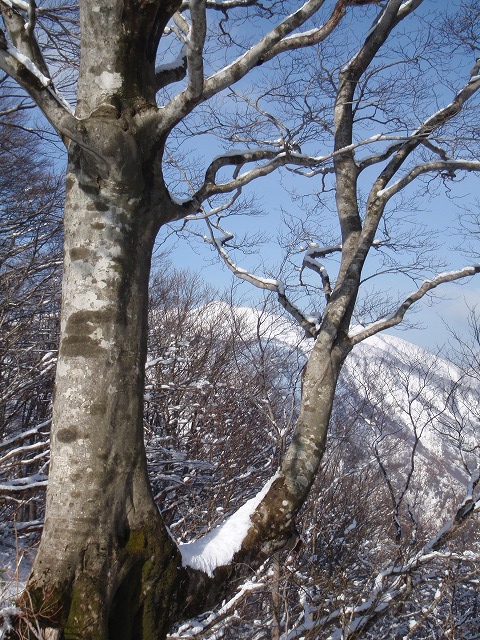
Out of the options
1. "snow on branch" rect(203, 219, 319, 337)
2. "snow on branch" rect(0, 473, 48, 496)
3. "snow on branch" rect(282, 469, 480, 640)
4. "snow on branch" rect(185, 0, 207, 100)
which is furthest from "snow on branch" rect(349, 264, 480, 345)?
"snow on branch" rect(0, 473, 48, 496)

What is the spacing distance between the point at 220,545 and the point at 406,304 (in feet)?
6.27

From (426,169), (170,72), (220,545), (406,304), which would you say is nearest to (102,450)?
(220,545)

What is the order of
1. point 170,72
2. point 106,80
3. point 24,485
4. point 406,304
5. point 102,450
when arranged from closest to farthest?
1. point 102,450
2. point 106,80
3. point 170,72
4. point 406,304
5. point 24,485

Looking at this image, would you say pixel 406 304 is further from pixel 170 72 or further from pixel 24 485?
pixel 24 485

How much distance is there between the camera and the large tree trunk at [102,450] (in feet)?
6.49

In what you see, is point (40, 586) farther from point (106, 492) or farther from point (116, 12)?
point (116, 12)

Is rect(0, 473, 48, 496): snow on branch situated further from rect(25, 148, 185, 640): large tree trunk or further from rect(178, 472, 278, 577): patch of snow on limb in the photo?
rect(25, 148, 185, 640): large tree trunk

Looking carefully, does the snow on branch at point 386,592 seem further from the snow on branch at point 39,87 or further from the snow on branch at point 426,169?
the snow on branch at point 39,87

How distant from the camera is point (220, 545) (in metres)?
2.55

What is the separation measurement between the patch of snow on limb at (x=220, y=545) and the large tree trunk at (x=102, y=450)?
7.2 inches

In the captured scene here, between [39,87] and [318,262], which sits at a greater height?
[39,87]

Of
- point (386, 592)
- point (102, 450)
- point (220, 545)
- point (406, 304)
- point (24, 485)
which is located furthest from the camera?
point (24, 485)

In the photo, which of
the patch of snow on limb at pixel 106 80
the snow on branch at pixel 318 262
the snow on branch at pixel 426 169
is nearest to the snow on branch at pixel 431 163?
the snow on branch at pixel 426 169

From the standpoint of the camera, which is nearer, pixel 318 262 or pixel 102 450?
pixel 102 450
